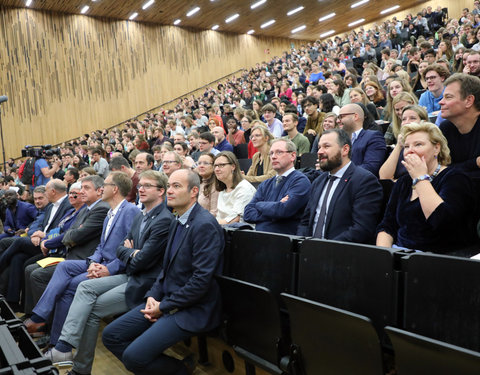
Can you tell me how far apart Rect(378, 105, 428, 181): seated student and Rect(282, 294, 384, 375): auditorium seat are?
1.30 m

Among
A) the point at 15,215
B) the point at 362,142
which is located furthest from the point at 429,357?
the point at 15,215

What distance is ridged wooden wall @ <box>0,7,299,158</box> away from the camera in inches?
465

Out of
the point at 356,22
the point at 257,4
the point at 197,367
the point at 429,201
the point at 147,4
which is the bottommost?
the point at 197,367

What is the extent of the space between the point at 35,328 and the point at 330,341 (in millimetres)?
2202

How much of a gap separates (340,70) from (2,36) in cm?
912

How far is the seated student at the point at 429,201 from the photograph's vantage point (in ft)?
5.16

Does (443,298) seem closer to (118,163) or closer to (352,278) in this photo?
(352,278)

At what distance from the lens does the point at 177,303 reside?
182 cm

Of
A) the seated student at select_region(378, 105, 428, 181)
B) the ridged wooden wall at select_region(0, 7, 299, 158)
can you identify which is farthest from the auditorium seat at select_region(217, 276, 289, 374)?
the ridged wooden wall at select_region(0, 7, 299, 158)

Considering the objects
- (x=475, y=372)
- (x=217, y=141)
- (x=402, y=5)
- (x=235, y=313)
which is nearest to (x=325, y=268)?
(x=235, y=313)

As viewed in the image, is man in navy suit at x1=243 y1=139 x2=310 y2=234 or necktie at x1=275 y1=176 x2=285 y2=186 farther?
necktie at x1=275 y1=176 x2=285 y2=186

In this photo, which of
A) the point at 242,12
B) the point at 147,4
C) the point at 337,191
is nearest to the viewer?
the point at 337,191

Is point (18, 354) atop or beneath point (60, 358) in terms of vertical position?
atop

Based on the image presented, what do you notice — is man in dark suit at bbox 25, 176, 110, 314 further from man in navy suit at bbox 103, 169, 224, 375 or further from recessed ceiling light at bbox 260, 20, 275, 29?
recessed ceiling light at bbox 260, 20, 275, 29
